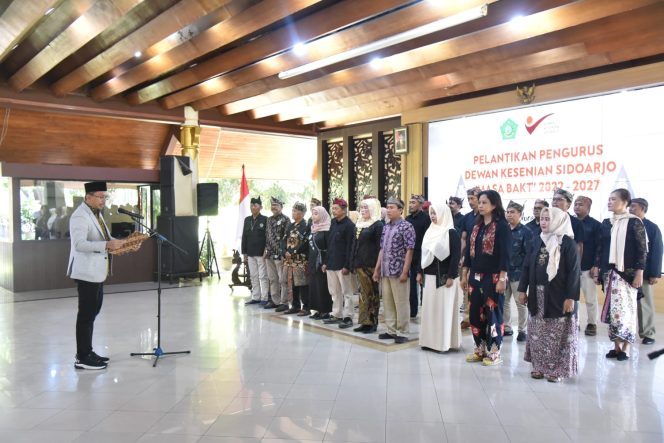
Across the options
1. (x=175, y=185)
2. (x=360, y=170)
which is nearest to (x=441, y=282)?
(x=175, y=185)

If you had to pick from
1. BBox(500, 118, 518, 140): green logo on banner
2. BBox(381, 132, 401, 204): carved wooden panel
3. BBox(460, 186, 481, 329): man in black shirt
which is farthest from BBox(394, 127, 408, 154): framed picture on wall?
BBox(460, 186, 481, 329): man in black shirt

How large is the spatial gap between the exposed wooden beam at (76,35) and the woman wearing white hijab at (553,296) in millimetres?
4042

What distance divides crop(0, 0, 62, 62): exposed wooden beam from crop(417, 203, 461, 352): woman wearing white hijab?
13.0 feet

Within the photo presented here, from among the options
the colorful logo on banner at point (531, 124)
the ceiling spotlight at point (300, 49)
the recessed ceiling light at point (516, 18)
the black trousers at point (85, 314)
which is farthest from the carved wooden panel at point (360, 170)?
the black trousers at point (85, 314)

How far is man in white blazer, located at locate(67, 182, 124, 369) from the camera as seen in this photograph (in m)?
4.25

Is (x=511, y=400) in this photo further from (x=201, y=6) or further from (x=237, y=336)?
(x=201, y=6)

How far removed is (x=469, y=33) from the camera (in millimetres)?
5547

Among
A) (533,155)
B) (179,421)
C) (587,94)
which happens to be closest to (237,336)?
(179,421)

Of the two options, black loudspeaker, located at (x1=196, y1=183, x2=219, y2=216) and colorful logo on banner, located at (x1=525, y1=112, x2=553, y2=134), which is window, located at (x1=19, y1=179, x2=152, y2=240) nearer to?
black loudspeaker, located at (x1=196, y1=183, x2=219, y2=216)

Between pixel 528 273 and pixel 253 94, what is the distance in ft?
18.1

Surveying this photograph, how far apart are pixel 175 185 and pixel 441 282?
19.9 feet

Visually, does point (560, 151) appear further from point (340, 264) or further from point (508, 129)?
point (340, 264)

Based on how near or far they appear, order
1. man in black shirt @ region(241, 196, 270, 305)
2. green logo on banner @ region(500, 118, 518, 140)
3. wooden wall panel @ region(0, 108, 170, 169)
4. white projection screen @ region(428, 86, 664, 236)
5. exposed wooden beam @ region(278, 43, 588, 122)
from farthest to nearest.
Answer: wooden wall panel @ region(0, 108, 170, 169), green logo on banner @ region(500, 118, 518, 140), man in black shirt @ region(241, 196, 270, 305), white projection screen @ region(428, 86, 664, 236), exposed wooden beam @ region(278, 43, 588, 122)

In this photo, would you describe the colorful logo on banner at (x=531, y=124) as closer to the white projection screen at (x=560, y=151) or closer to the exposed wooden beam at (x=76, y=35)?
the white projection screen at (x=560, y=151)
